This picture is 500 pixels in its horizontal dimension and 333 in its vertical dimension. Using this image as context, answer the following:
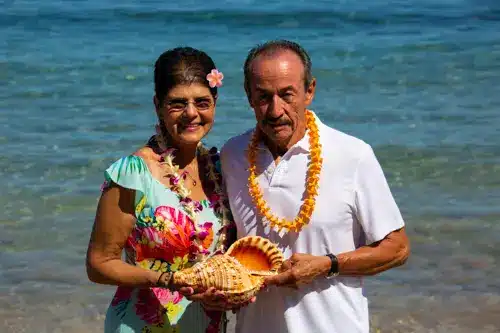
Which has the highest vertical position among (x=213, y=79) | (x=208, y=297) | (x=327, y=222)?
(x=213, y=79)

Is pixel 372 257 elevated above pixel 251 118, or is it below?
above

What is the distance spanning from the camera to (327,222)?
385 centimetres

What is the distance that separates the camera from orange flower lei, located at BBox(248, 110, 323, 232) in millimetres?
3838

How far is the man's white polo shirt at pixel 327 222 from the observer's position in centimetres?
384

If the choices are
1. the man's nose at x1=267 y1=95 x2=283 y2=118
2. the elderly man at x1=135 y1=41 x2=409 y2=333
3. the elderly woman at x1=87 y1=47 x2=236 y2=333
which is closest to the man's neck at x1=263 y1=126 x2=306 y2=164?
the elderly man at x1=135 y1=41 x2=409 y2=333

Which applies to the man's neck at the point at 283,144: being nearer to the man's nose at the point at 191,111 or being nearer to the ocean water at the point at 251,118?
the man's nose at the point at 191,111

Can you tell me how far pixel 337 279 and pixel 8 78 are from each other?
11485mm

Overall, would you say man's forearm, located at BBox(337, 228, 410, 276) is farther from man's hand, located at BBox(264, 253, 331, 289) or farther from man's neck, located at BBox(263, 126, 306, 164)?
man's neck, located at BBox(263, 126, 306, 164)

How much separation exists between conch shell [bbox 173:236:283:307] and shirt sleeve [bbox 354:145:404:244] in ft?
1.18

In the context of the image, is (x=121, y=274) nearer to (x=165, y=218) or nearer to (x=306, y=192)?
(x=165, y=218)

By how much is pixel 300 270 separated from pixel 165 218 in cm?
57

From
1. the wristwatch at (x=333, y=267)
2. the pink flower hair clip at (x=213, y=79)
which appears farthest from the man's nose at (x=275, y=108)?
the wristwatch at (x=333, y=267)

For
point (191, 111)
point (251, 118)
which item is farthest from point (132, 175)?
point (251, 118)

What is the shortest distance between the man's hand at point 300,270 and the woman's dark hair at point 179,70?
751 mm
